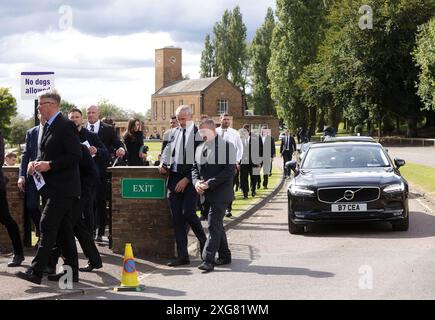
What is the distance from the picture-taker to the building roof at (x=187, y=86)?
116 metres

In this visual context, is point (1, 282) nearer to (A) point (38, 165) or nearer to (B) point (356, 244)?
(A) point (38, 165)

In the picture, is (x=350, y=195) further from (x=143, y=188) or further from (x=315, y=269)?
(x=143, y=188)

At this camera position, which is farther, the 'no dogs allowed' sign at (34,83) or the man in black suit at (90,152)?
the 'no dogs allowed' sign at (34,83)

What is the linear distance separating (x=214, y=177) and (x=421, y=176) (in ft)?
57.8

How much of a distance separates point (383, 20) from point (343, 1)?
463cm

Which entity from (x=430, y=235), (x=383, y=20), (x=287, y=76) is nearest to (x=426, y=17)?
(x=383, y=20)

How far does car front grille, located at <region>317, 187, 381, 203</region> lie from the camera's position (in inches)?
511

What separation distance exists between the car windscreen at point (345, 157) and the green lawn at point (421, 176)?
5581 mm

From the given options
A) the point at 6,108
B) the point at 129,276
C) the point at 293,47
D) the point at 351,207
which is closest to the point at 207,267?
the point at 129,276

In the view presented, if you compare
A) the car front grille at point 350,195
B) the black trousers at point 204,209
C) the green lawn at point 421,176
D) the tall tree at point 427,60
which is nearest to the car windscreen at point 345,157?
the car front grille at point 350,195

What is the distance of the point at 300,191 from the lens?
43.4 ft

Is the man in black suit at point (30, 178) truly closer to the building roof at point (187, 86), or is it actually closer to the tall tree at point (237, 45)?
the building roof at point (187, 86)

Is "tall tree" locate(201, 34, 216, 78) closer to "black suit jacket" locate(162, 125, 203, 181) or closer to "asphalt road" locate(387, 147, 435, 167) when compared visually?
"asphalt road" locate(387, 147, 435, 167)

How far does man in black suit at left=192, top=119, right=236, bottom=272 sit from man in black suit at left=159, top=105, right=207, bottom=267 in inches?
9.7
